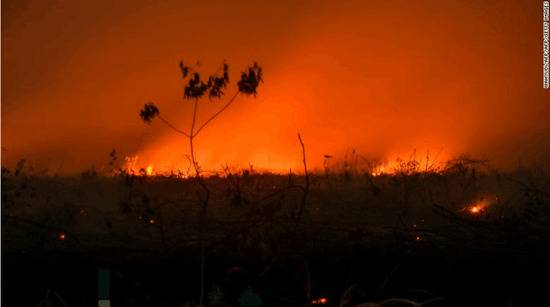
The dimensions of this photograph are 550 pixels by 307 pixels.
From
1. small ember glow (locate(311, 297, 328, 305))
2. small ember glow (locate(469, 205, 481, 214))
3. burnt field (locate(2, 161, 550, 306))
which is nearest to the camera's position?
small ember glow (locate(311, 297, 328, 305))

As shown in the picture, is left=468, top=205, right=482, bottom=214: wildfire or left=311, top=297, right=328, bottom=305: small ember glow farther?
left=468, top=205, right=482, bottom=214: wildfire

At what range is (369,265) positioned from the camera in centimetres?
688

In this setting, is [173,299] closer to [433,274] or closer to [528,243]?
[433,274]

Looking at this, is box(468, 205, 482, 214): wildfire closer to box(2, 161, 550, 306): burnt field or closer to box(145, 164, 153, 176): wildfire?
box(2, 161, 550, 306): burnt field

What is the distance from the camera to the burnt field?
254 inches

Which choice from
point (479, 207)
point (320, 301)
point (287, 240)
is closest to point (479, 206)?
point (479, 207)

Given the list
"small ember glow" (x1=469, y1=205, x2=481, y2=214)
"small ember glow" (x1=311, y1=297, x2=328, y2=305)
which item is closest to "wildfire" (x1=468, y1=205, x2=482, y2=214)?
"small ember glow" (x1=469, y1=205, x2=481, y2=214)

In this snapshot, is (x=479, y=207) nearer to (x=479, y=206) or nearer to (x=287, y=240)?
(x=479, y=206)

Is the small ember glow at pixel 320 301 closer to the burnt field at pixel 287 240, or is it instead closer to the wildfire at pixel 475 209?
the burnt field at pixel 287 240

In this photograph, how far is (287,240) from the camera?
23.5 feet

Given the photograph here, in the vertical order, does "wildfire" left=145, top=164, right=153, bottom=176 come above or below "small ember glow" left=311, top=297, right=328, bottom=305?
above

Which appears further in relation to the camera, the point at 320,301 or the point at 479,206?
the point at 479,206

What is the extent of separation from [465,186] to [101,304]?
5.68 metres

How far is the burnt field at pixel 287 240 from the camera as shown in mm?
6441
